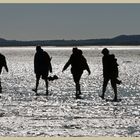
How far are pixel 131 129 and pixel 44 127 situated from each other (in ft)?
7.41

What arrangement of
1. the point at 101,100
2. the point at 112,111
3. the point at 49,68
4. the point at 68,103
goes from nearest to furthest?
the point at 112,111, the point at 68,103, the point at 101,100, the point at 49,68

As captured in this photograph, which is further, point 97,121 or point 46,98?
point 46,98

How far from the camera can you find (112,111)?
18.4 metres

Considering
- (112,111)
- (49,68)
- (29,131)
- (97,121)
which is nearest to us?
(29,131)

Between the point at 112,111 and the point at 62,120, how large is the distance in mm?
2764

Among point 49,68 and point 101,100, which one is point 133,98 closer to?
point 101,100

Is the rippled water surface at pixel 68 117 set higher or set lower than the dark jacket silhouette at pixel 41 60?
lower

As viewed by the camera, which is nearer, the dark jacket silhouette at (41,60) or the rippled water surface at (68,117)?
the rippled water surface at (68,117)

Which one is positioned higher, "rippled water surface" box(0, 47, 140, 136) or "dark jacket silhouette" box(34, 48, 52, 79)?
"dark jacket silhouette" box(34, 48, 52, 79)

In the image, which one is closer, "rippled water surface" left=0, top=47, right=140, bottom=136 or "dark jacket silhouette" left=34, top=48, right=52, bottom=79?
"rippled water surface" left=0, top=47, right=140, bottom=136

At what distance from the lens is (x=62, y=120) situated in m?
16.1

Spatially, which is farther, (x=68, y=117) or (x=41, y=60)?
(x=41, y=60)

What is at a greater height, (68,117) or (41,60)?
(41,60)

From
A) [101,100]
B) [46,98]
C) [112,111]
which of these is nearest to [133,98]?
[101,100]
